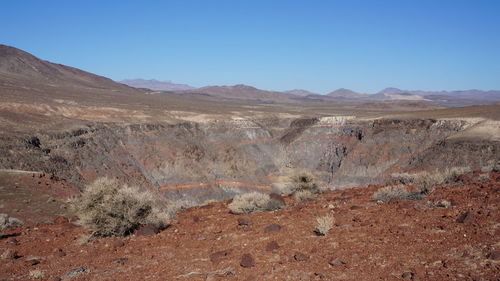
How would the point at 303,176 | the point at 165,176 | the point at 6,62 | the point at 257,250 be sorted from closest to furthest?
1. the point at 257,250
2. the point at 303,176
3. the point at 165,176
4. the point at 6,62

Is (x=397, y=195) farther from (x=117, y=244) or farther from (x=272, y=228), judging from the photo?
(x=117, y=244)

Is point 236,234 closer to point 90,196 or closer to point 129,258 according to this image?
point 129,258

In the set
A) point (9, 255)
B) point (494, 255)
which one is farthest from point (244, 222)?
point (494, 255)

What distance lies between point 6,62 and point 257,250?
128 metres

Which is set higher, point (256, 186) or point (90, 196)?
point (90, 196)

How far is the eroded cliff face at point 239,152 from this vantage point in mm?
31344

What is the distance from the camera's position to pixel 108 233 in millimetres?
9289

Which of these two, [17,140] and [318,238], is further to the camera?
[17,140]

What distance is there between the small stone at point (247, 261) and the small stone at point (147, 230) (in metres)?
3.52

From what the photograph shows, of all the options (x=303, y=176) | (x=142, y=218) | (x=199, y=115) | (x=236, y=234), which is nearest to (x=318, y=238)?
(x=236, y=234)

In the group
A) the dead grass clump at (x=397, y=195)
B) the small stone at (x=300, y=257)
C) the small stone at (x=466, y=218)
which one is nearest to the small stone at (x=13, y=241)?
the small stone at (x=300, y=257)

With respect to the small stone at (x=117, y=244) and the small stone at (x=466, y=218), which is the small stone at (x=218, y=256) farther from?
the small stone at (x=466, y=218)

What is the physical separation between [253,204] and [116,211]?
3.71 meters

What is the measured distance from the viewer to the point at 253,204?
1081 cm
